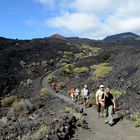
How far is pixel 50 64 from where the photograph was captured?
71375 mm

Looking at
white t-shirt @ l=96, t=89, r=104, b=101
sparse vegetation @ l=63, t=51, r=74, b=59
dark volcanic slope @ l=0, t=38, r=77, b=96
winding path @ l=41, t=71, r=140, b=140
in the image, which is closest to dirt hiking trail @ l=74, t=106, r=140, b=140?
winding path @ l=41, t=71, r=140, b=140

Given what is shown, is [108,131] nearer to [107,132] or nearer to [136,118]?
[107,132]

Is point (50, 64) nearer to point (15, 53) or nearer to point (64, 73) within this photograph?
point (15, 53)

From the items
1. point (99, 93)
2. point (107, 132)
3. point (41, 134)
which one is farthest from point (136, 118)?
point (41, 134)

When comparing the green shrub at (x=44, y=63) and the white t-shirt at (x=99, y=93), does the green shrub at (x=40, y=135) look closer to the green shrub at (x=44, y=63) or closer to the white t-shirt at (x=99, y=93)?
the white t-shirt at (x=99, y=93)

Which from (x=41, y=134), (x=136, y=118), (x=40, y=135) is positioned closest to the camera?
(x=40, y=135)

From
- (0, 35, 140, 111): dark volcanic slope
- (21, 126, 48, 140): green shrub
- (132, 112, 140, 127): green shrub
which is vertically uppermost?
(0, 35, 140, 111): dark volcanic slope

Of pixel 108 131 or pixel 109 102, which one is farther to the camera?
pixel 109 102

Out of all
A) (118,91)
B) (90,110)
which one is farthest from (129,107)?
(118,91)

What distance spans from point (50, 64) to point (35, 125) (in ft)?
170

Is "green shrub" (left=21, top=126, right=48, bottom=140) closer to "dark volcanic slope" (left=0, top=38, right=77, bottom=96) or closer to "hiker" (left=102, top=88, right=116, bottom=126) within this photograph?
"hiker" (left=102, top=88, right=116, bottom=126)

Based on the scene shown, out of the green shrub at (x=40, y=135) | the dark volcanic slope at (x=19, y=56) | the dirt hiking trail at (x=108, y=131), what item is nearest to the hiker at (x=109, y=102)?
the dirt hiking trail at (x=108, y=131)

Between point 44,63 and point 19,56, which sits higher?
point 19,56

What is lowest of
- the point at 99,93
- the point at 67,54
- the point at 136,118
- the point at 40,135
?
the point at 40,135
